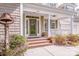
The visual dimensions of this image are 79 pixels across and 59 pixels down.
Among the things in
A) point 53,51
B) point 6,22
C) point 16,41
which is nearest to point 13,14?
point 6,22

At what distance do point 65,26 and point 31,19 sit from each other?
1.56m

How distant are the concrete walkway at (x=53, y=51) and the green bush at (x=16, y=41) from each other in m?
0.36

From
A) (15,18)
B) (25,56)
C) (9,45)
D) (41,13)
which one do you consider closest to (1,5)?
A: (15,18)

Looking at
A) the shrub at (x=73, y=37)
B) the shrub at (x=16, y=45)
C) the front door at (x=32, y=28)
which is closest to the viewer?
the shrub at (x=16, y=45)

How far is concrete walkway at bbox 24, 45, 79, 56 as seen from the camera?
5.97 meters

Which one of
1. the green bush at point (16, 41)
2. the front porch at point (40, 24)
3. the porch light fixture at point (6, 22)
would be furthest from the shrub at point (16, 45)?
the front porch at point (40, 24)

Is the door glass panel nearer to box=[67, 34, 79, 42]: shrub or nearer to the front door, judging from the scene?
the front door

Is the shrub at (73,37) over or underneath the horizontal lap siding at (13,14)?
underneath

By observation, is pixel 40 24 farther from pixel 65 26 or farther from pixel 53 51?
pixel 53 51

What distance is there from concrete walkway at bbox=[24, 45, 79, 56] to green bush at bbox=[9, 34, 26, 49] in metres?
0.36

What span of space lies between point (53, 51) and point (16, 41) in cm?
128

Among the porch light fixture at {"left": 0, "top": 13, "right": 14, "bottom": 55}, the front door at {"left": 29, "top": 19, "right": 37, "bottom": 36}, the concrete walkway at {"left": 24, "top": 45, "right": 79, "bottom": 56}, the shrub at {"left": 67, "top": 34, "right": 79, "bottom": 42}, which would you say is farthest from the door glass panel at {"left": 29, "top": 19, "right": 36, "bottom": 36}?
the porch light fixture at {"left": 0, "top": 13, "right": 14, "bottom": 55}

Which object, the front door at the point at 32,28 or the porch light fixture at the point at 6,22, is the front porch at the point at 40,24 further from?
the porch light fixture at the point at 6,22

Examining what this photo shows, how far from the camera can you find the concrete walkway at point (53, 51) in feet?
19.6
